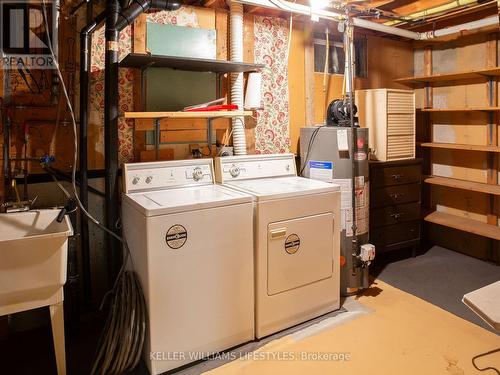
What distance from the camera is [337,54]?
3.73m

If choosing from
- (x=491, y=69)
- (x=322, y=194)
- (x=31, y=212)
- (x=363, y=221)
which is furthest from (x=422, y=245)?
(x=31, y=212)

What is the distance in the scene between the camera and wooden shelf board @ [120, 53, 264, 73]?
2.40 meters

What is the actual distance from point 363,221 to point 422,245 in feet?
5.26

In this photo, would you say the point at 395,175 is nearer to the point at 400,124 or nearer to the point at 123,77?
the point at 400,124

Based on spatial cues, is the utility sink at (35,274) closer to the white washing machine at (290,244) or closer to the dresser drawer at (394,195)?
the white washing machine at (290,244)

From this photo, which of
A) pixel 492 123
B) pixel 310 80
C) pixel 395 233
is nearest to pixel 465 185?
pixel 492 123

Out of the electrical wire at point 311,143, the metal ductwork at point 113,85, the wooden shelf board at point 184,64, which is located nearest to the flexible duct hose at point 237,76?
the wooden shelf board at point 184,64

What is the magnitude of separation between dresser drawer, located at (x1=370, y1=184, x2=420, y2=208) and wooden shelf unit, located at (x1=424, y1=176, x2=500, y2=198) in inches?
11.2

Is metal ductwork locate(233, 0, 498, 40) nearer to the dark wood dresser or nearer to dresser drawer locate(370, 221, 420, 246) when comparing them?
the dark wood dresser

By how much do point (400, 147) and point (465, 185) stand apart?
0.70 meters

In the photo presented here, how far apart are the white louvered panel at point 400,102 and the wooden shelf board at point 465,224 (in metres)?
1.09

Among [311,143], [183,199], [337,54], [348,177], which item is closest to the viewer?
[183,199]

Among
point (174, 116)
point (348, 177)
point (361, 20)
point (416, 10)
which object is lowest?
point (348, 177)

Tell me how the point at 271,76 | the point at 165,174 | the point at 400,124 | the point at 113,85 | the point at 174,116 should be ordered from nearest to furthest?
1. the point at 113,85
2. the point at 174,116
3. the point at 165,174
4. the point at 271,76
5. the point at 400,124
